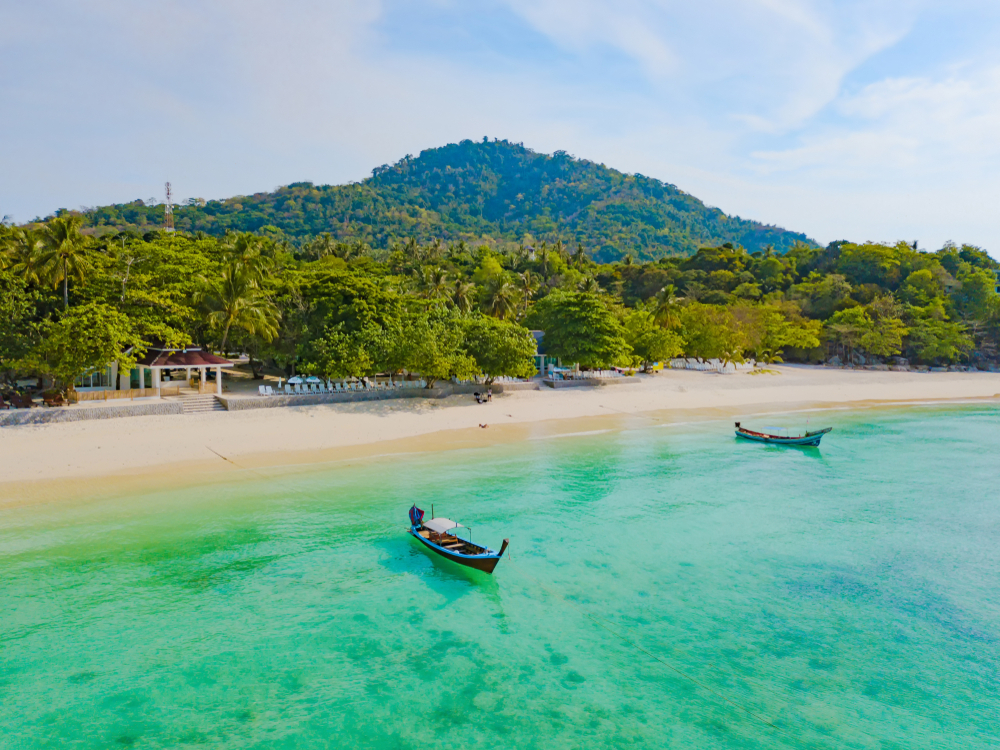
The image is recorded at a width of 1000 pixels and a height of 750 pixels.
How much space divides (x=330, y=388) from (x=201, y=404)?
6541 mm

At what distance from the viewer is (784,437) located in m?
29.0

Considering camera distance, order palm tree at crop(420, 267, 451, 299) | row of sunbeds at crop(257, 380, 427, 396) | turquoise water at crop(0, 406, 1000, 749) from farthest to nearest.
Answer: palm tree at crop(420, 267, 451, 299)
row of sunbeds at crop(257, 380, 427, 396)
turquoise water at crop(0, 406, 1000, 749)

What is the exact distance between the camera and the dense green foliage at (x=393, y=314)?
2728 cm

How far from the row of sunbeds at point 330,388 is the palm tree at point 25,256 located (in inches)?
439

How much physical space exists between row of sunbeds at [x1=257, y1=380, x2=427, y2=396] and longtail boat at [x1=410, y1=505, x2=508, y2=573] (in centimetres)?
1693

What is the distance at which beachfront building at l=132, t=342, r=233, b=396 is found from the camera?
2981 centimetres

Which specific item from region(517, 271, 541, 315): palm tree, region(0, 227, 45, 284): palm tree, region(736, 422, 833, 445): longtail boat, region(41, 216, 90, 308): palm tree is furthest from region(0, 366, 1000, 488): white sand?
region(517, 271, 541, 315): palm tree

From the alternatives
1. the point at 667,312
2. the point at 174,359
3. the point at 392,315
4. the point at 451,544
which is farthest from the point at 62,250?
the point at 667,312

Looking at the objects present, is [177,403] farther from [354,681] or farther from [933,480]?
[933,480]

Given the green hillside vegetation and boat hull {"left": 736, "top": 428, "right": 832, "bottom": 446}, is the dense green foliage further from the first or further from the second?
boat hull {"left": 736, "top": 428, "right": 832, "bottom": 446}

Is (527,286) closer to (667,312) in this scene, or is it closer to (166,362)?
(667,312)

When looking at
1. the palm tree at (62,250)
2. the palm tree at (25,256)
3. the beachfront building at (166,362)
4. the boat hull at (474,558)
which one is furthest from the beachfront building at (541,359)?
the boat hull at (474,558)

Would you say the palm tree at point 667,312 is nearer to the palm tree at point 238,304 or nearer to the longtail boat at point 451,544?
the palm tree at point 238,304

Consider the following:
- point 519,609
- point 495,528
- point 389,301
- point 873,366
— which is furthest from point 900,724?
point 873,366
